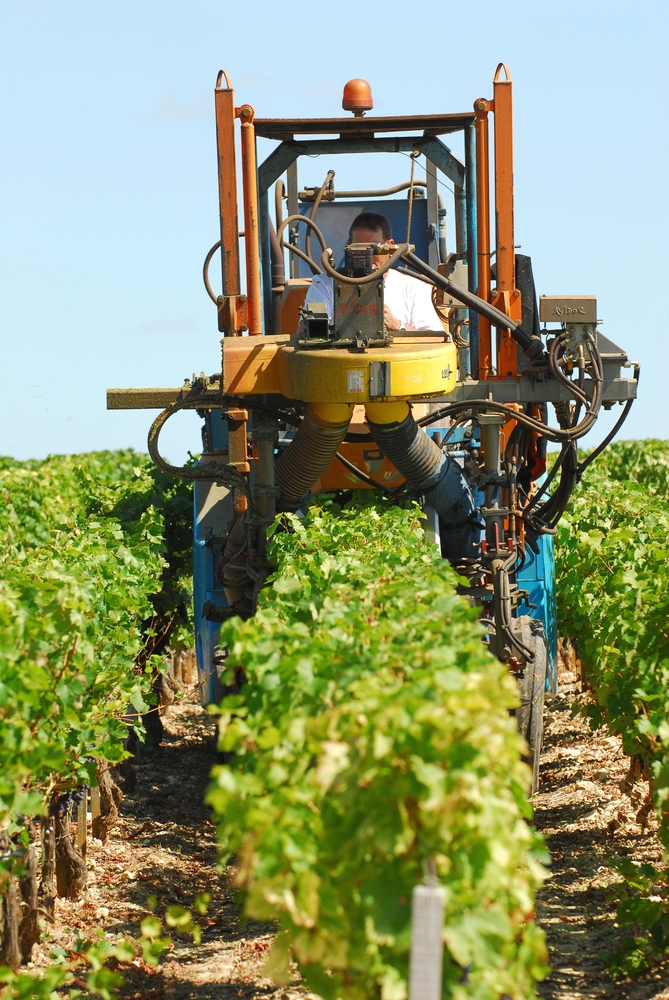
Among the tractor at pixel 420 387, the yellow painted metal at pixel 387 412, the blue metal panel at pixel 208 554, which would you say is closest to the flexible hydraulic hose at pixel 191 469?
the tractor at pixel 420 387

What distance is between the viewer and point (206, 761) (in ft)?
32.2

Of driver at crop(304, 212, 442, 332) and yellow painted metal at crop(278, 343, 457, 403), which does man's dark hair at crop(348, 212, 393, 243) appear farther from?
yellow painted metal at crop(278, 343, 457, 403)

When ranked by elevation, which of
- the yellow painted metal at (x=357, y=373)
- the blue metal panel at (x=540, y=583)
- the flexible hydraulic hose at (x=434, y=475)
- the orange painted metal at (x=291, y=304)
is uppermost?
the orange painted metal at (x=291, y=304)

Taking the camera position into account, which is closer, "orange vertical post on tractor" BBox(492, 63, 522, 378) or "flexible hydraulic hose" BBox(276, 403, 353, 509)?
"flexible hydraulic hose" BBox(276, 403, 353, 509)

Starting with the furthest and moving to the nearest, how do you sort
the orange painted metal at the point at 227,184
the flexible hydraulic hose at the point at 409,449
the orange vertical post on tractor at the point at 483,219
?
1. the orange vertical post on tractor at the point at 483,219
2. the orange painted metal at the point at 227,184
3. the flexible hydraulic hose at the point at 409,449

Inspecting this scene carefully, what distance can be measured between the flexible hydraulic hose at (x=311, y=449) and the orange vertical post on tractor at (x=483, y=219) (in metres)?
1.26

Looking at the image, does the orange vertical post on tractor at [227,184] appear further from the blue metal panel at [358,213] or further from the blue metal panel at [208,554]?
the blue metal panel at [358,213]

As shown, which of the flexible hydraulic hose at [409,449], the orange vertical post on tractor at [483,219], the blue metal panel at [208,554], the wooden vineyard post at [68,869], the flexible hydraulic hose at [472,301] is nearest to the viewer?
the flexible hydraulic hose at [409,449]

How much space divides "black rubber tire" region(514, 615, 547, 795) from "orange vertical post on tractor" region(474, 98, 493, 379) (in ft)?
4.36

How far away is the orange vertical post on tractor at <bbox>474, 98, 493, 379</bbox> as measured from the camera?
24.3ft

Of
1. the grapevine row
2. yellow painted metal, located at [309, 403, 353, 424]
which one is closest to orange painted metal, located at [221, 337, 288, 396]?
yellow painted metal, located at [309, 403, 353, 424]

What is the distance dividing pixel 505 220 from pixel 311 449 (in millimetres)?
1786

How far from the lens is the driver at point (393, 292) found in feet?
23.9

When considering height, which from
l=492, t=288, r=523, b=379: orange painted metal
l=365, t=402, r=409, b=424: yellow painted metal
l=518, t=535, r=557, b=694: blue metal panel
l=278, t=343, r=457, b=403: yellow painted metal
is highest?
l=492, t=288, r=523, b=379: orange painted metal
